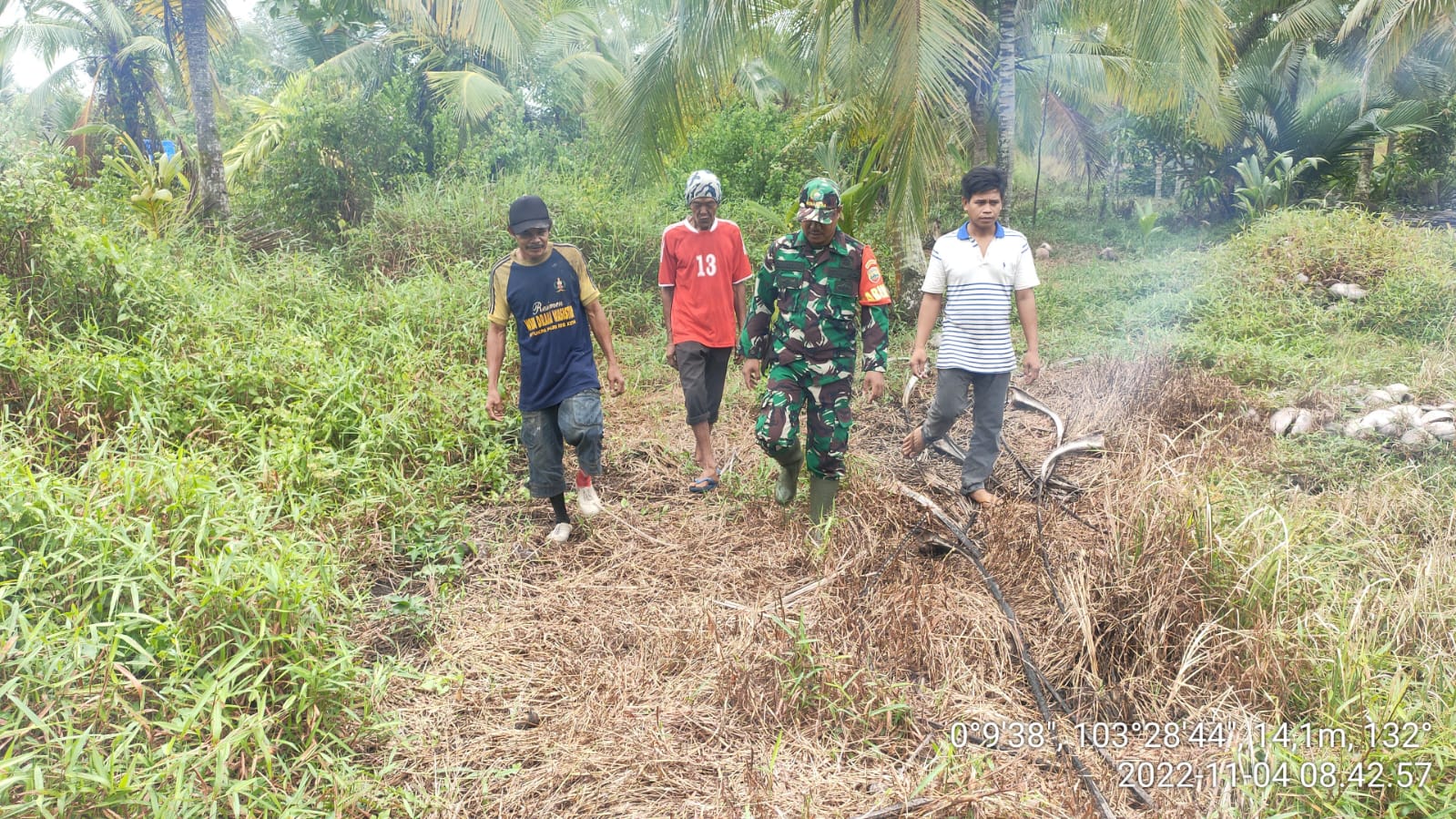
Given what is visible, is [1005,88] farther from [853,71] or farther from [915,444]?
[915,444]

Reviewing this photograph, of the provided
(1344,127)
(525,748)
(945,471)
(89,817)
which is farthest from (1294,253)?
(89,817)

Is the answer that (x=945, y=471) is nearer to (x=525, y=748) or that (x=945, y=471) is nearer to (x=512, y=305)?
(x=512, y=305)

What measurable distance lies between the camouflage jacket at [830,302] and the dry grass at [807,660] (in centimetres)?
71

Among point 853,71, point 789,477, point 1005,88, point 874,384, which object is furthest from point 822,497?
point 1005,88

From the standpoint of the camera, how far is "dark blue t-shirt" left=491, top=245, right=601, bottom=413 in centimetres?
383

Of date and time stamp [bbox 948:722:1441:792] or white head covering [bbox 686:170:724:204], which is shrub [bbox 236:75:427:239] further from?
date and time stamp [bbox 948:722:1441:792]

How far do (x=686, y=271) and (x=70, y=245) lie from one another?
4054 mm

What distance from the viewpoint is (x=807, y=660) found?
8.95 feet

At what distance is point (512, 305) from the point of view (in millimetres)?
3840

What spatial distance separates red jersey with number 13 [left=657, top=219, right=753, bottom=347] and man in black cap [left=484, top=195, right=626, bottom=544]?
53cm

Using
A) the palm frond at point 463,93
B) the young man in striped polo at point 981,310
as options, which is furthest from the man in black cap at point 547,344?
the palm frond at point 463,93

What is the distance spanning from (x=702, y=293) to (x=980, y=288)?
1399mm

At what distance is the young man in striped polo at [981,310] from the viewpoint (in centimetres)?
379

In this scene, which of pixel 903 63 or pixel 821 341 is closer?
pixel 821 341
